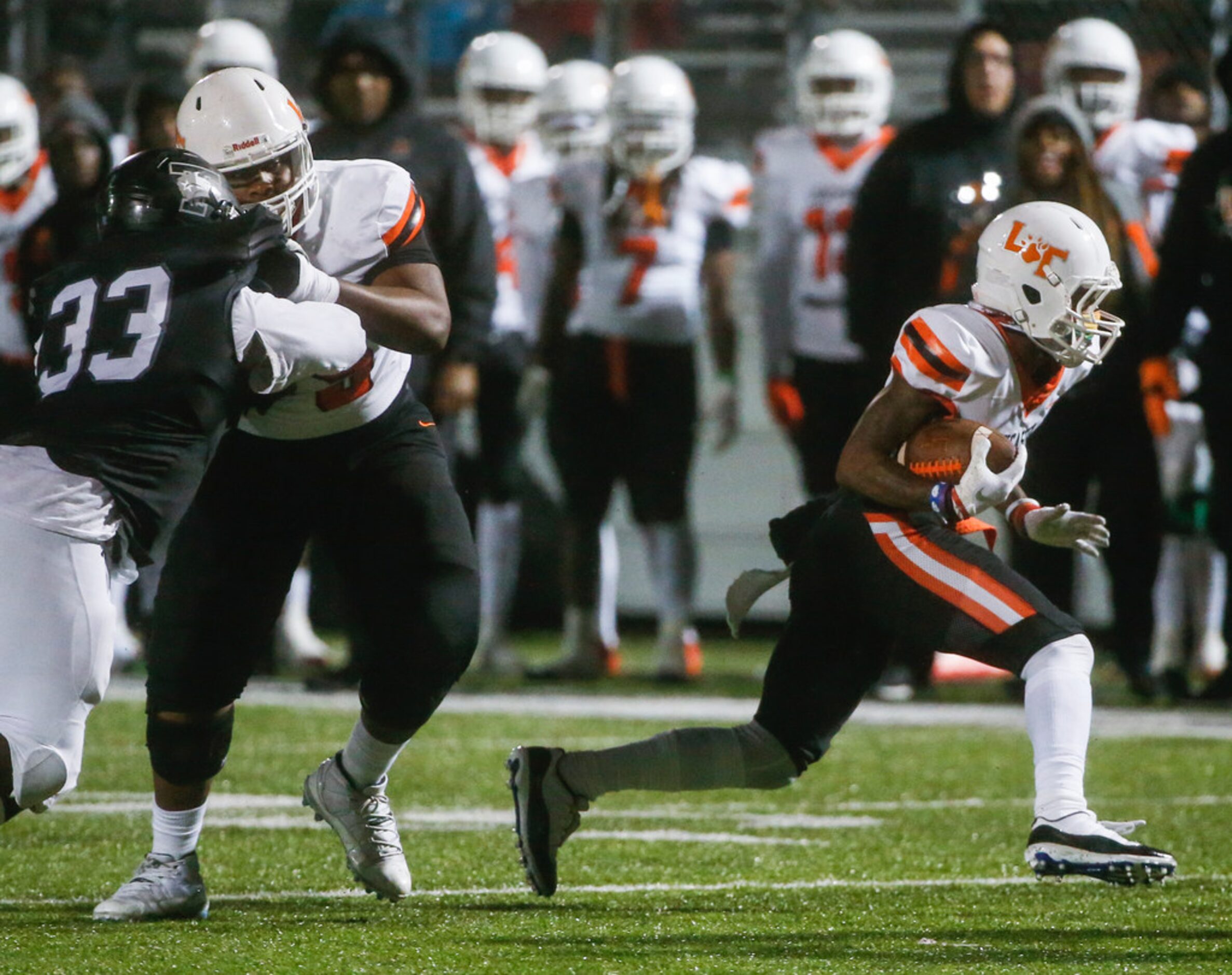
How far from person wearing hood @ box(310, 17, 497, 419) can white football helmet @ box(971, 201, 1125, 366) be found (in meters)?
3.55

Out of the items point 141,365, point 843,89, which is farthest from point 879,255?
point 141,365

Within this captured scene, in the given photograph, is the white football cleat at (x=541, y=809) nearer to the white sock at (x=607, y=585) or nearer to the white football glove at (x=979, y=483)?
the white football glove at (x=979, y=483)

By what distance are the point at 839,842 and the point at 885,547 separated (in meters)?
1.20

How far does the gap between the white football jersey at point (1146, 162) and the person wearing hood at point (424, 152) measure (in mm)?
2199

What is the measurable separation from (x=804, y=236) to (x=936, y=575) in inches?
177

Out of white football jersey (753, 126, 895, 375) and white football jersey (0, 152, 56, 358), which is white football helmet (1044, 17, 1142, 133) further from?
white football jersey (0, 152, 56, 358)

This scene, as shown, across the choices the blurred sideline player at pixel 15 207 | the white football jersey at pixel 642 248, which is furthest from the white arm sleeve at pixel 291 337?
the blurred sideline player at pixel 15 207

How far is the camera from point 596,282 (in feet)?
28.0

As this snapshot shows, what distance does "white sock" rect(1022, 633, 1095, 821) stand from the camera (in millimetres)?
3896

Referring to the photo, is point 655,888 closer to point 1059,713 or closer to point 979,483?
point 1059,713

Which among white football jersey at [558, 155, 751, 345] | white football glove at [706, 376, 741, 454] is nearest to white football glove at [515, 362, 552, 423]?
white football jersey at [558, 155, 751, 345]

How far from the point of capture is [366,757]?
4332 millimetres

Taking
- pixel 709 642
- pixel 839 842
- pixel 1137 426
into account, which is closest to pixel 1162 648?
pixel 1137 426

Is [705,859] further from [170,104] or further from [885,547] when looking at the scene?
[170,104]
